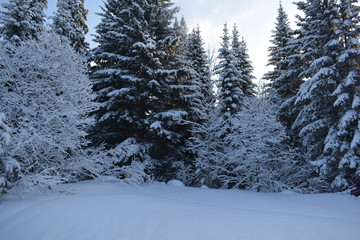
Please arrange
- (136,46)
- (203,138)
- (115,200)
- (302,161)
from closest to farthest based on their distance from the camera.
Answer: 1. (115,200)
2. (136,46)
3. (302,161)
4. (203,138)

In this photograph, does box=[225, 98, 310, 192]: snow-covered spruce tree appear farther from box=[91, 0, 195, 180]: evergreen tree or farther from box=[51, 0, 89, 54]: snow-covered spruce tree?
box=[51, 0, 89, 54]: snow-covered spruce tree

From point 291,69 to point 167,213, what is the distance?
588 inches

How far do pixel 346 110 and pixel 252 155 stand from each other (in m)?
5.06

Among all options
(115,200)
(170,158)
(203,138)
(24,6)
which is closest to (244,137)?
(203,138)

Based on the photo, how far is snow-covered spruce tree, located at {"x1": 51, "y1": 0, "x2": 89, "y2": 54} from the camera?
15.1 metres

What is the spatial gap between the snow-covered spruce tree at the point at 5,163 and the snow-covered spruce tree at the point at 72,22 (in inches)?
412

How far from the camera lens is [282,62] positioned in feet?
54.1

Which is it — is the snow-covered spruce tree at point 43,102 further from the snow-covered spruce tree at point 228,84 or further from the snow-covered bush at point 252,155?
the snow-covered spruce tree at point 228,84

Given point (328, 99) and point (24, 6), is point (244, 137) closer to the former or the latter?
point (328, 99)

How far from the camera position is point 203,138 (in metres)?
13.7

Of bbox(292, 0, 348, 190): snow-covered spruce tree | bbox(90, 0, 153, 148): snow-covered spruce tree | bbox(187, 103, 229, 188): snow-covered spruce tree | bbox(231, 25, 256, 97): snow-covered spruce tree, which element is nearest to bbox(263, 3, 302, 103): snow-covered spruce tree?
bbox(231, 25, 256, 97): snow-covered spruce tree

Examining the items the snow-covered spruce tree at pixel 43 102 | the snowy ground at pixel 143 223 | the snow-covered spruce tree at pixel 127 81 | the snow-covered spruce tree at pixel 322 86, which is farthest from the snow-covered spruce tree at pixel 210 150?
the snowy ground at pixel 143 223

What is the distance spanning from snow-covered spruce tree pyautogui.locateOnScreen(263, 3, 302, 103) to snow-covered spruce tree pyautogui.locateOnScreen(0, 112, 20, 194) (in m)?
15.7

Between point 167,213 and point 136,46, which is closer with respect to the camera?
point 167,213
